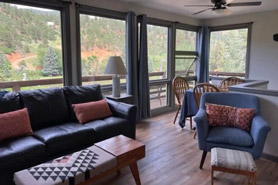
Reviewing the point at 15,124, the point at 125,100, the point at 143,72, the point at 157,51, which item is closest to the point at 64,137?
the point at 15,124

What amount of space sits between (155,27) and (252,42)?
2.46 meters

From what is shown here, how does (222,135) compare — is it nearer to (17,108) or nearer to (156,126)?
(156,126)

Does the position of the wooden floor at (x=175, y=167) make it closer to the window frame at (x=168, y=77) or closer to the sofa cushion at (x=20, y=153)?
the sofa cushion at (x=20, y=153)

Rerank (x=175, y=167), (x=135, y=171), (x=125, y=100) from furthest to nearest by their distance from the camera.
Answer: (x=125, y=100)
(x=175, y=167)
(x=135, y=171)

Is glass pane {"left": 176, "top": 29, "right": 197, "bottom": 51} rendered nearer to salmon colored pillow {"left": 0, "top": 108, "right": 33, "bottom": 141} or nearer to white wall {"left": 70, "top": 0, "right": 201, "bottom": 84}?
white wall {"left": 70, "top": 0, "right": 201, "bottom": 84}

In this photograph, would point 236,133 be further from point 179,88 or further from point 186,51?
point 186,51

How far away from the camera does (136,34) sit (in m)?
4.38

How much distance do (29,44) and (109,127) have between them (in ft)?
5.76

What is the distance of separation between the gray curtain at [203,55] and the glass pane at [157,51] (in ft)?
4.32

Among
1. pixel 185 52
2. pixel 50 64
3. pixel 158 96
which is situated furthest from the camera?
pixel 185 52

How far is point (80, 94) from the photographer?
3.23m

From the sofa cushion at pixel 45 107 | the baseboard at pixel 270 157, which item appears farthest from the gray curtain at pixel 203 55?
the sofa cushion at pixel 45 107

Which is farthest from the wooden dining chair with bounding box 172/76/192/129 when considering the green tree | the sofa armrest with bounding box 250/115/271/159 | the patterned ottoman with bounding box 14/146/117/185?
the green tree

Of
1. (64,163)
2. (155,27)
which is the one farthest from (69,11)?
(64,163)
